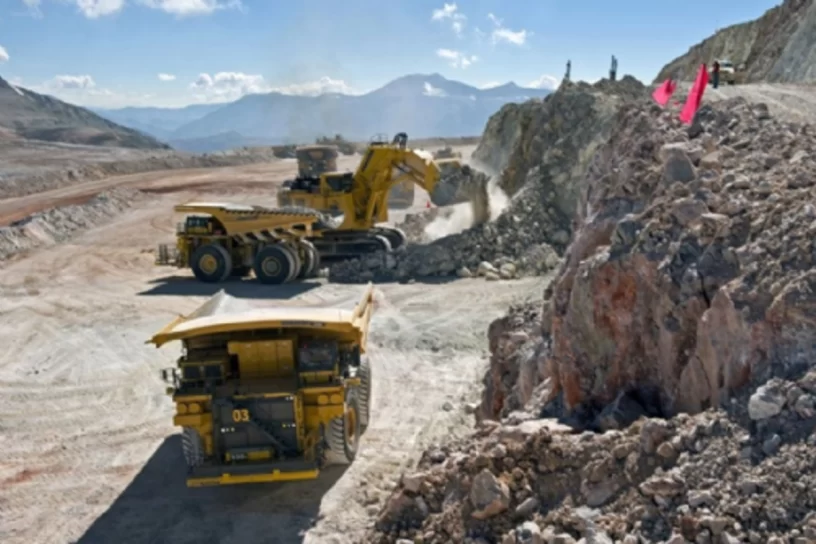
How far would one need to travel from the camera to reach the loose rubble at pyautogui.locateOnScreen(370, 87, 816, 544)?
13.5ft

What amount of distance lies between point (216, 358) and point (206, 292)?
447 inches

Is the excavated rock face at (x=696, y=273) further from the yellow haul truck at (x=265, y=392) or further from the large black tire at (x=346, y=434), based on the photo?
the large black tire at (x=346, y=434)

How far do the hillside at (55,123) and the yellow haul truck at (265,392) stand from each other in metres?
79.4

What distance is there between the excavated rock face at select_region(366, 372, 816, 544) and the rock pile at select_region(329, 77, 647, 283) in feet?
45.9

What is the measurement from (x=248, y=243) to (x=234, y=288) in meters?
1.30

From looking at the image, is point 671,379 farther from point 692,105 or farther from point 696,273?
point 692,105

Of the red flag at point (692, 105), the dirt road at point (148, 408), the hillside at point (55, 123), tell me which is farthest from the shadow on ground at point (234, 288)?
the hillside at point (55, 123)

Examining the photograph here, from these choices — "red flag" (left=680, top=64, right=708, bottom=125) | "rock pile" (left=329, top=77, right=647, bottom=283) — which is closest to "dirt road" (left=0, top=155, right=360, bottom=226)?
"rock pile" (left=329, top=77, right=647, bottom=283)

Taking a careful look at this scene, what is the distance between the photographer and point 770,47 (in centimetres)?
2505

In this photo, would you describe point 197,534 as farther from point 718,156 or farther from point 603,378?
point 718,156

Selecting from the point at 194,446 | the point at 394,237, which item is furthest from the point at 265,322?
the point at 394,237

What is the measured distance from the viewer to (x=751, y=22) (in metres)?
29.2

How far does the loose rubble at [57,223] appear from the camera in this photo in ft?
83.8

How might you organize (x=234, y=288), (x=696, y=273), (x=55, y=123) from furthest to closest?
(x=55, y=123), (x=234, y=288), (x=696, y=273)
